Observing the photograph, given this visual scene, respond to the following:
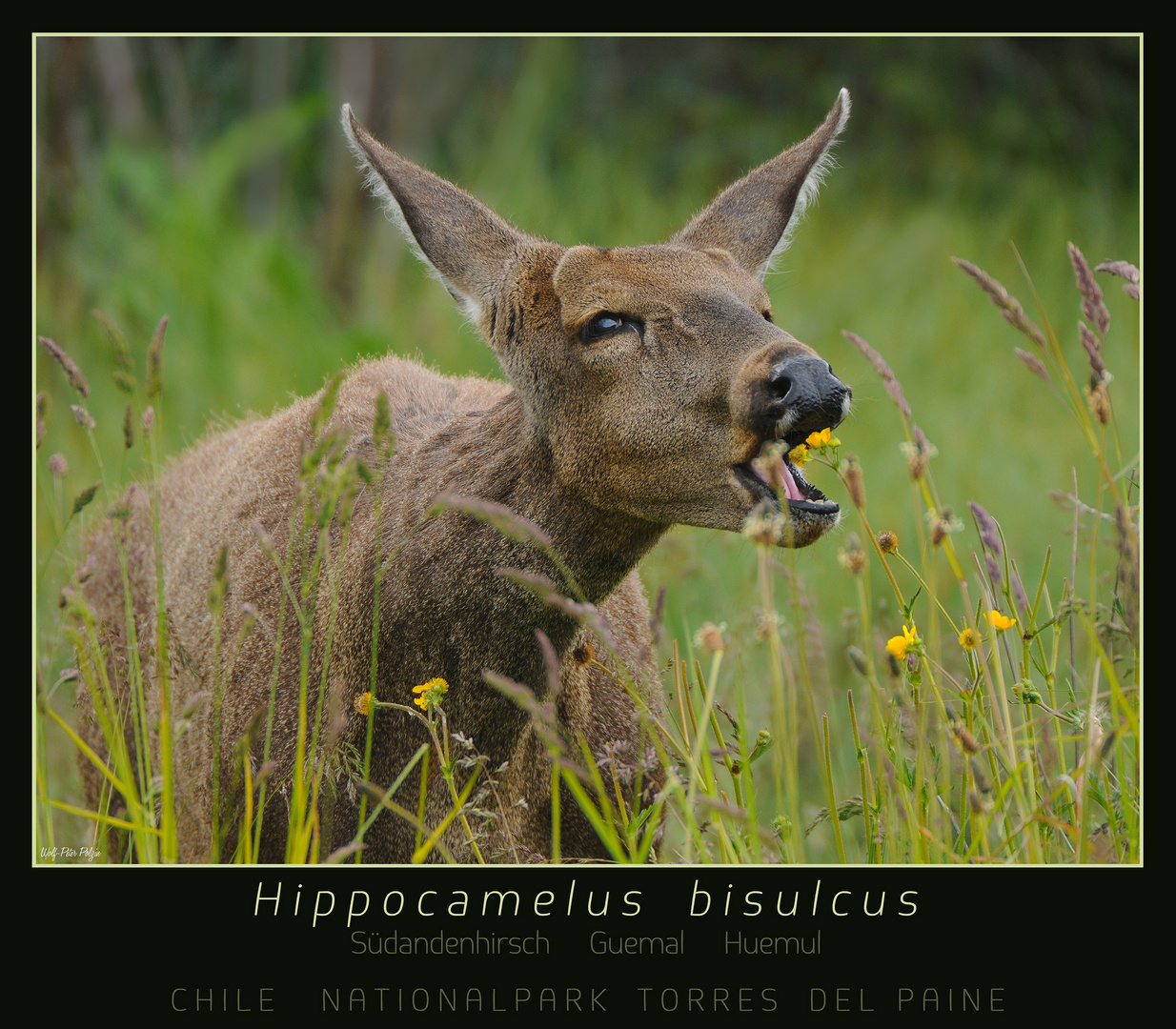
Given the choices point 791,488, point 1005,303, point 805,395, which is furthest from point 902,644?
point 1005,303

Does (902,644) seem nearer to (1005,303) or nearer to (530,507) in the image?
(1005,303)

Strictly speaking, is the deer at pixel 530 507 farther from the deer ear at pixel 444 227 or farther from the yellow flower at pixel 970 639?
the yellow flower at pixel 970 639

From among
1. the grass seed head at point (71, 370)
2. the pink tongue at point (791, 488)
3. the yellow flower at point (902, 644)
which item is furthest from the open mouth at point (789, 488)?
the grass seed head at point (71, 370)

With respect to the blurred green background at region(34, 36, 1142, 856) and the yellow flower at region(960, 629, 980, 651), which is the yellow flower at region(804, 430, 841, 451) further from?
the blurred green background at region(34, 36, 1142, 856)

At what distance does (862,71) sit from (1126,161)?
8.31 feet

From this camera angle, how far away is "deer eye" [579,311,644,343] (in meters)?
3.52

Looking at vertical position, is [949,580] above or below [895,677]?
above

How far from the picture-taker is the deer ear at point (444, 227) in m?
3.86

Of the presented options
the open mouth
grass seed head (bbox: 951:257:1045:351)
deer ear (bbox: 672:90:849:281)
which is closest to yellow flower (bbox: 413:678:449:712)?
the open mouth

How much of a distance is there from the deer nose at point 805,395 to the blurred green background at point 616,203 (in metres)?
Answer: 3.12

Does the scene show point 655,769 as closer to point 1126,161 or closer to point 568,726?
point 568,726
